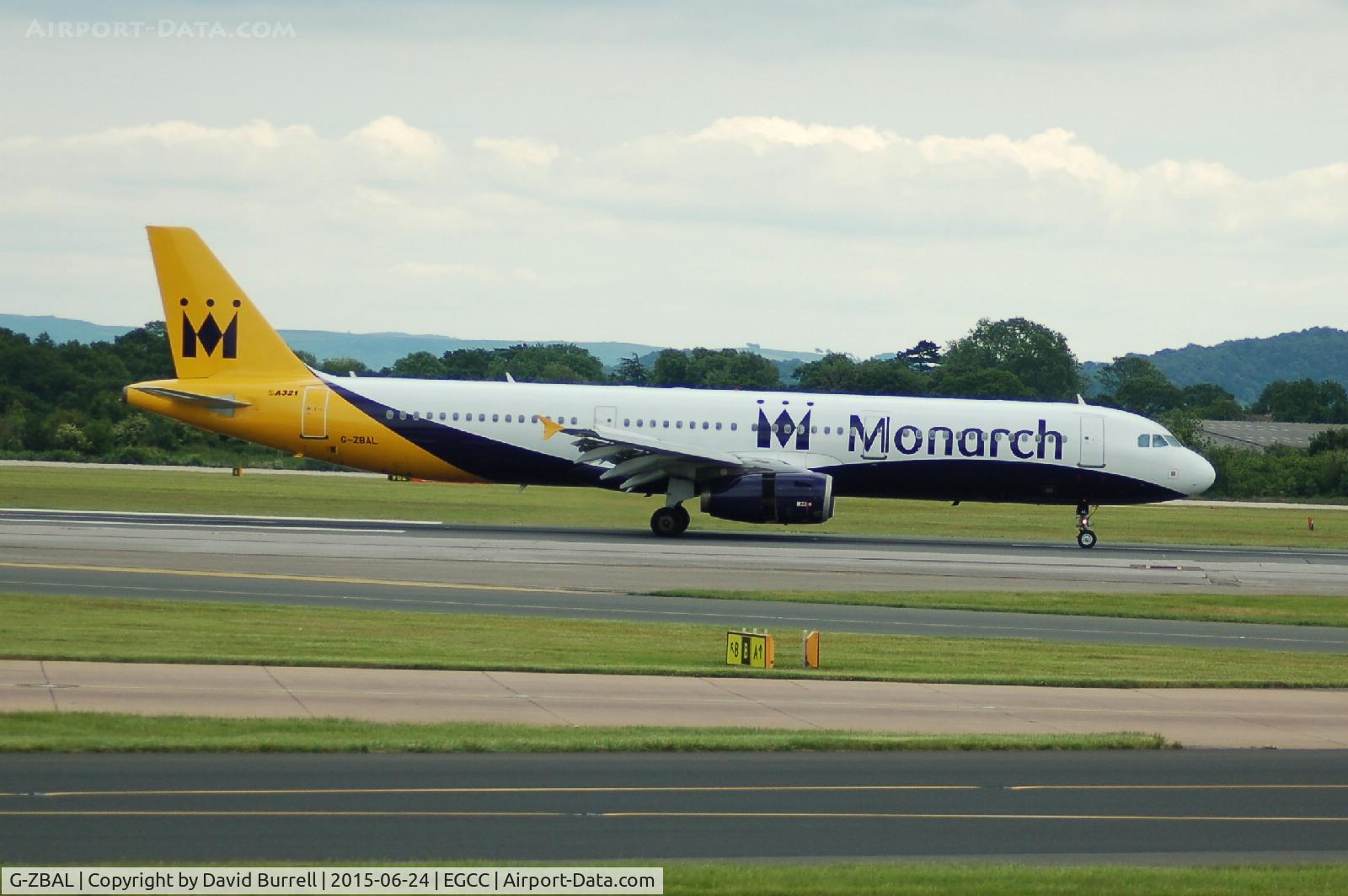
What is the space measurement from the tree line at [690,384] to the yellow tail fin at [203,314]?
30539 mm

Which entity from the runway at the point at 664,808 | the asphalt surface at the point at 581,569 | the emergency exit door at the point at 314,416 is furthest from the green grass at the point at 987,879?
the emergency exit door at the point at 314,416

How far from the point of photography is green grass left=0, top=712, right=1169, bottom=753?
1442cm

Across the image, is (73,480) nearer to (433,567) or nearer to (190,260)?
(190,260)

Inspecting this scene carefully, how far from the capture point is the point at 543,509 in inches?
2004

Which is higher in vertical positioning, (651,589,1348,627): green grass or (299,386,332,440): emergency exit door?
(299,386,332,440): emergency exit door

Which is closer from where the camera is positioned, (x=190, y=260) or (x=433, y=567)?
(x=433, y=567)

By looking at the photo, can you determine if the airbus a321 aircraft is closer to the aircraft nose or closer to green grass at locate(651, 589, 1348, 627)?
the aircraft nose

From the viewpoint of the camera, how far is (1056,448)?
139ft

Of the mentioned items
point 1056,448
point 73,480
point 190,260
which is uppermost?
point 190,260

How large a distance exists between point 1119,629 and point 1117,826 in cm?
1514

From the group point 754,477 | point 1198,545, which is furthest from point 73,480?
point 1198,545

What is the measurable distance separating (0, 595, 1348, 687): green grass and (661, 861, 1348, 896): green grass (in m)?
9.40

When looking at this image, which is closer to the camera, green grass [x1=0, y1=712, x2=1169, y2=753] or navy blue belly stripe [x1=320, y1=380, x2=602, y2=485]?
green grass [x1=0, y1=712, x2=1169, y2=753]

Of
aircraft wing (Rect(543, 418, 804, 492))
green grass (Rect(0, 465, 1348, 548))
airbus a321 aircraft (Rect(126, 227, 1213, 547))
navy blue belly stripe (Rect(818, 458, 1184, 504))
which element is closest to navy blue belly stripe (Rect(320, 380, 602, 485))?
airbus a321 aircraft (Rect(126, 227, 1213, 547))
